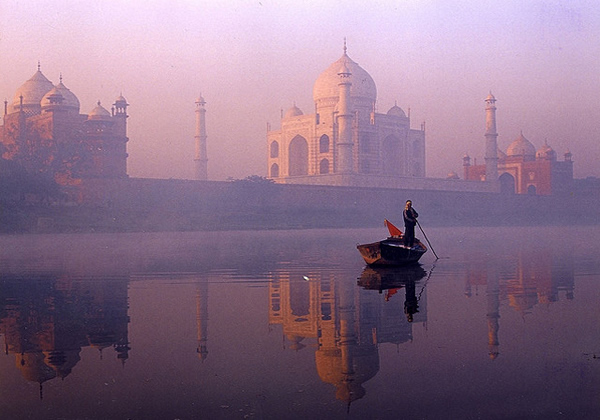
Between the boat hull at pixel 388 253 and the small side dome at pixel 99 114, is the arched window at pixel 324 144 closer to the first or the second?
the small side dome at pixel 99 114

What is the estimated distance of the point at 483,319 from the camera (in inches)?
251

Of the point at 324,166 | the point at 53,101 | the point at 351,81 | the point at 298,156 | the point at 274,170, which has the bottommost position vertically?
the point at 324,166

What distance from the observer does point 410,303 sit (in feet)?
24.5

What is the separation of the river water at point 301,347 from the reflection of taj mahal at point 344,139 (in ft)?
127

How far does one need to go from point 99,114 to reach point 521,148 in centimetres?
3915

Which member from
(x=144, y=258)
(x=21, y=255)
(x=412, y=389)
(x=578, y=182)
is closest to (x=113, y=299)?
(x=412, y=389)

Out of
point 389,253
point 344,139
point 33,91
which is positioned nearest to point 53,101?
point 33,91

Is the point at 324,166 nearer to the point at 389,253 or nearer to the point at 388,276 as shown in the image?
the point at 389,253

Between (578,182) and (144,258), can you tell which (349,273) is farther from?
(578,182)

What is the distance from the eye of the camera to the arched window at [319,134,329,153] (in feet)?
177

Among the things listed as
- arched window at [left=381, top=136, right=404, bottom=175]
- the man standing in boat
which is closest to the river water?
the man standing in boat

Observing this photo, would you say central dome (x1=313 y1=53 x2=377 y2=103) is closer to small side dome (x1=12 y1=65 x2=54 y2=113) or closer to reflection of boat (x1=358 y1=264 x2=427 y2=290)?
small side dome (x1=12 y1=65 x2=54 y2=113)

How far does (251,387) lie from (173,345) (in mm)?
1446

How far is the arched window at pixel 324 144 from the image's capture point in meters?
54.1
